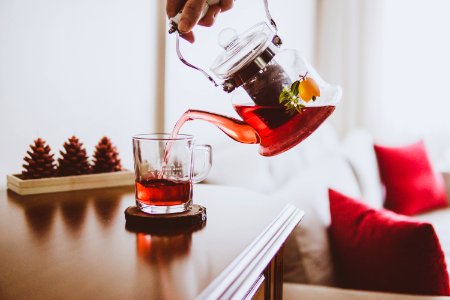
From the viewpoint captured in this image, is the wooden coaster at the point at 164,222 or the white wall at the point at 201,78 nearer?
the wooden coaster at the point at 164,222

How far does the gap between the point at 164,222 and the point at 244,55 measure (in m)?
0.31

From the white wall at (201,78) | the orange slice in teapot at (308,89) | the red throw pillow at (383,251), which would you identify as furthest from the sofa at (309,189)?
the orange slice in teapot at (308,89)

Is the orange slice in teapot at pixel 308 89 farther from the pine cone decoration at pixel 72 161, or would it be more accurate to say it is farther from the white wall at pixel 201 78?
the white wall at pixel 201 78

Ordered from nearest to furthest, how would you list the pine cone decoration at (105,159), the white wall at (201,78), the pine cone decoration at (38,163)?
the pine cone decoration at (38,163) → the pine cone decoration at (105,159) → the white wall at (201,78)

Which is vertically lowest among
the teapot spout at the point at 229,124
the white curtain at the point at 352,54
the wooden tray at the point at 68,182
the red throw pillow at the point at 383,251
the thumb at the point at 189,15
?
the red throw pillow at the point at 383,251

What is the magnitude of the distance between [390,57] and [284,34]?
1.23 meters

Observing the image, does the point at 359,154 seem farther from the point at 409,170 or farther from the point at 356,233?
the point at 356,233

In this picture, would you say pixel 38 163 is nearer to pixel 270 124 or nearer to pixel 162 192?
pixel 162 192

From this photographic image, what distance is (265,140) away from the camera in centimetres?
83

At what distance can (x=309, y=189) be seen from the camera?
149cm

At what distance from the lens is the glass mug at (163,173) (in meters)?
0.79

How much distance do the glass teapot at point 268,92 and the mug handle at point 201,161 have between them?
0.24 feet

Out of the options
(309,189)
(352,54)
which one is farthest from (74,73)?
(352,54)

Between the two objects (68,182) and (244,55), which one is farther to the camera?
(68,182)
